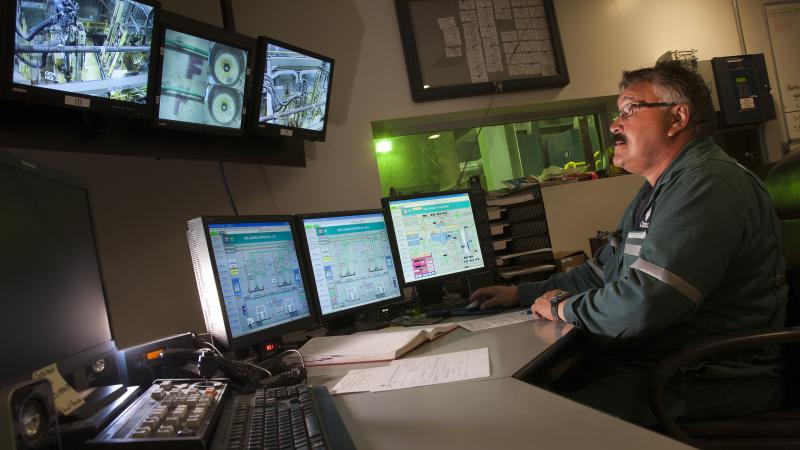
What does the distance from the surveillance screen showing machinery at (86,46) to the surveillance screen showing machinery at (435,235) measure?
993 millimetres

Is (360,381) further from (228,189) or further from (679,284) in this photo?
(228,189)

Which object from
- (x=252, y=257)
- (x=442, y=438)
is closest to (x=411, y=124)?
(x=252, y=257)

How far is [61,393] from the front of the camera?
28.3 inches

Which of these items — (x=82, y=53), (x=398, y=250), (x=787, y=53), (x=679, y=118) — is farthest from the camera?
(x=787, y=53)

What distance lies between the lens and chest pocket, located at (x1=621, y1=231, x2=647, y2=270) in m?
1.46

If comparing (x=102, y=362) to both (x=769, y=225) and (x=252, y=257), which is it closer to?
(x=252, y=257)

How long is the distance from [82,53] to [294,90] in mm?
813

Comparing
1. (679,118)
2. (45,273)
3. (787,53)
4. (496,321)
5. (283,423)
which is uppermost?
(787,53)

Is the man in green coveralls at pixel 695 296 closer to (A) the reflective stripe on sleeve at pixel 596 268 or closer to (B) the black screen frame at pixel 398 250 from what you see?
(A) the reflective stripe on sleeve at pixel 596 268

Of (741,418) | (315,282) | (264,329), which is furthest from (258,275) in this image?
(741,418)

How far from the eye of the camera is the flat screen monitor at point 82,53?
1.23m

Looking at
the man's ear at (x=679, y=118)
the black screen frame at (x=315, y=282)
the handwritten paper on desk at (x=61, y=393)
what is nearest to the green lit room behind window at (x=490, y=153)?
the black screen frame at (x=315, y=282)

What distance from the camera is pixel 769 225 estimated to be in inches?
51.5

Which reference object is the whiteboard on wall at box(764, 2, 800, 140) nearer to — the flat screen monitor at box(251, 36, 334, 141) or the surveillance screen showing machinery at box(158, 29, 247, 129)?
the flat screen monitor at box(251, 36, 334, 141)
